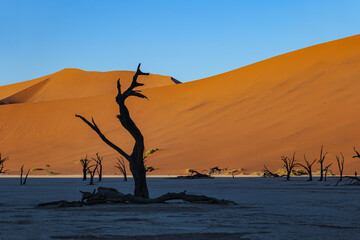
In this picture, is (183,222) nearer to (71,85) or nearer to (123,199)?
(123,199)

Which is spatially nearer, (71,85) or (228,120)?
(228,120)

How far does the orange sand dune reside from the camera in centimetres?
4772

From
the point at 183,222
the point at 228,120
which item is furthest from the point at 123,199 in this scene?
the point at 228,120

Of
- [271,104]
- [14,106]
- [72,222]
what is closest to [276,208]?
[72,222]

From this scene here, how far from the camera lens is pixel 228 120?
58.7 metres

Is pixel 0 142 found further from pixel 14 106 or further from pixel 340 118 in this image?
pixel 340 118

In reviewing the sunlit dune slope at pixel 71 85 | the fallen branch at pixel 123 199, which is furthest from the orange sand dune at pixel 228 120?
the sunlit dune slope at pixel 71 85

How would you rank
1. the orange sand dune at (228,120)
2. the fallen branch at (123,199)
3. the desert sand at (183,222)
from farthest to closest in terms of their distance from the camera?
the orange sand dune at (228,120) < the fallen branch at (123,199) < the desert sand at (183,222)

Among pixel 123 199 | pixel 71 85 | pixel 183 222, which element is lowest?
pixel 183 222

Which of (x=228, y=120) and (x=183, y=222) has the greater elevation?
(x=228, y=120)

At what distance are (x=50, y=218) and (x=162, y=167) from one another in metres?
40.7

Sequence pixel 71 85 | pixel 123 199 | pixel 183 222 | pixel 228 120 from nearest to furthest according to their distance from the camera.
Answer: pixel 183 222, pixel 123 199, pixel 228 120, pixel 71 85

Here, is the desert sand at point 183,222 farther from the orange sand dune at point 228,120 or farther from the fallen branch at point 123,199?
the orange sand dune at point 228,120

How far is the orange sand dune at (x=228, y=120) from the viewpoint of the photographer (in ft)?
157
